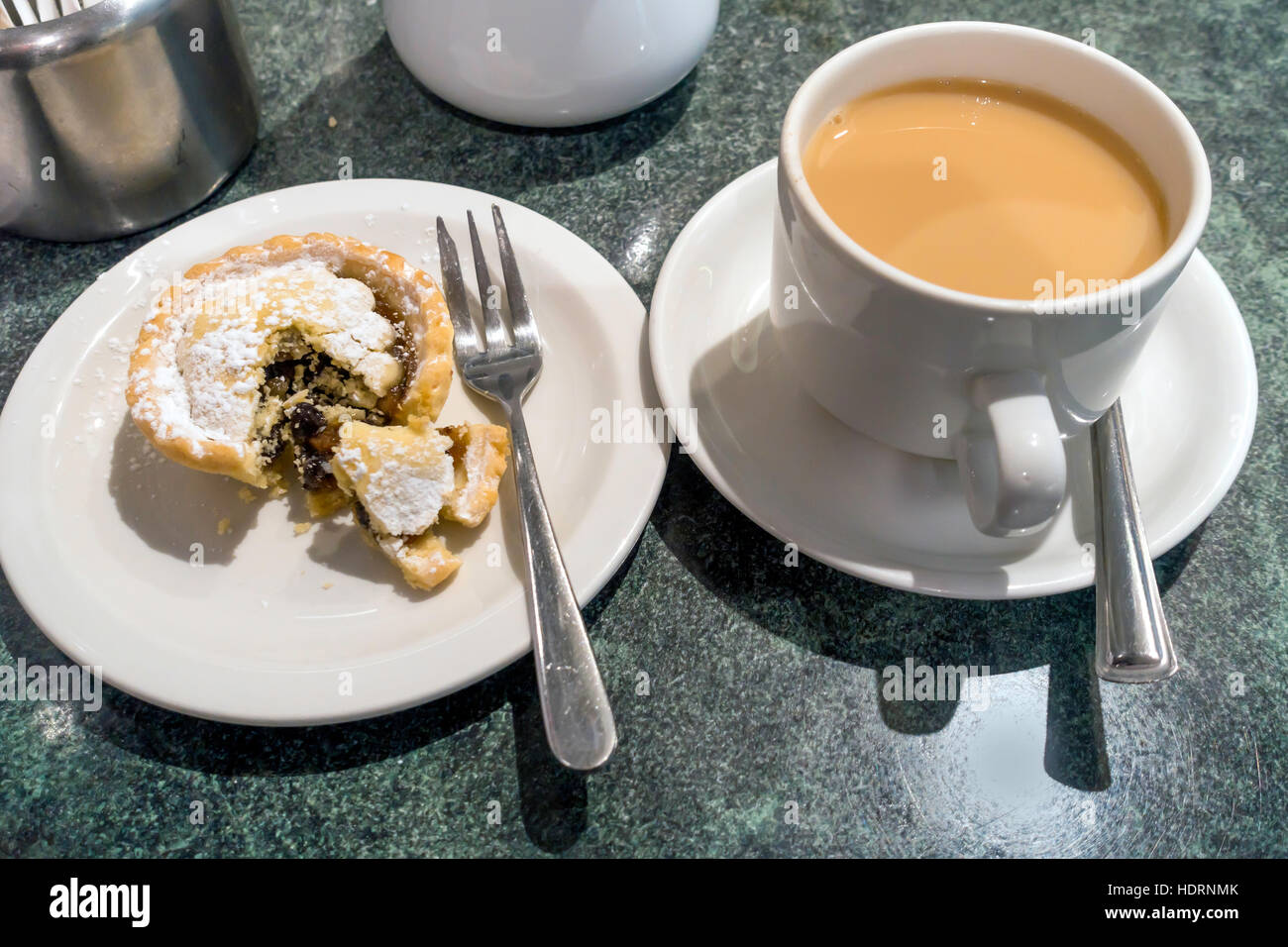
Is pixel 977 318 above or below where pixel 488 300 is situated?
above

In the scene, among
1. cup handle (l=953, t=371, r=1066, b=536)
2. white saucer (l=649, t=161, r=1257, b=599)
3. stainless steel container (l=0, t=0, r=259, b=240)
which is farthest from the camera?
stainless steel container (l=0, t=0, r=259, b=240)

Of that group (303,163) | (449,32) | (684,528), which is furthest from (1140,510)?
(303,163)

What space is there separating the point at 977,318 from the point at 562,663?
0.35m

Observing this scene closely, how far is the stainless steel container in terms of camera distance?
2.57 feet

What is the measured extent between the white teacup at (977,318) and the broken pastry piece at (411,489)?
28 centimetres

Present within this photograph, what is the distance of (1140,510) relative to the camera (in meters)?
0.69

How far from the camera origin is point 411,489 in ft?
2.31

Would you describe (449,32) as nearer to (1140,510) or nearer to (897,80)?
(897,80)

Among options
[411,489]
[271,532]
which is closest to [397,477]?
[411,489]

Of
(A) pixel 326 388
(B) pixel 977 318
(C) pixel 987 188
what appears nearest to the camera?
(B) pixel 977 318

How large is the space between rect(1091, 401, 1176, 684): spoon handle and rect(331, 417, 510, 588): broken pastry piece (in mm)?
452

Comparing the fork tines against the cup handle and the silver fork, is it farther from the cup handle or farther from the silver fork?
the cup handle

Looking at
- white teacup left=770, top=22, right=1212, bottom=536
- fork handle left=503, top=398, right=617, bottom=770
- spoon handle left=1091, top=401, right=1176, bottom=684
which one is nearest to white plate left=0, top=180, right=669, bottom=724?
fork handle left=503, top=398, right=617, bottom=770

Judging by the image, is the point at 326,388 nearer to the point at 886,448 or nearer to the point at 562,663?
the point at 562,663
